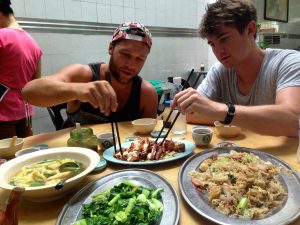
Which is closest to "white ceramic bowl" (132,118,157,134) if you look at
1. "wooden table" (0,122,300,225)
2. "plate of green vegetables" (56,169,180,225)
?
"wooden table" (0,122,300,225)

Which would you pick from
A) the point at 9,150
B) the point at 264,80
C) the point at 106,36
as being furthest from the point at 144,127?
the point at 106,36

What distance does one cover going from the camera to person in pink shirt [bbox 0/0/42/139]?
229cm

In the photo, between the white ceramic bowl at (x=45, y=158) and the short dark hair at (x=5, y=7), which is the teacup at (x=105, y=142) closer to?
the white ceramic bowl at (x=45, y=158)

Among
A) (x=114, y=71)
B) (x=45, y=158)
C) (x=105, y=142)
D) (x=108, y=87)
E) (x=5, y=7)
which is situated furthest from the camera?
(x=5, y=7)

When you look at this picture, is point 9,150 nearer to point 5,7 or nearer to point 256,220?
point 256,220

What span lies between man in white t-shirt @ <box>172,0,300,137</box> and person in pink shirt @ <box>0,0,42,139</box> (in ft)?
5.66

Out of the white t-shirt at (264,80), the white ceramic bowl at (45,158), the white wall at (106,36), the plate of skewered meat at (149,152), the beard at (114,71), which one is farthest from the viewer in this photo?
the white wall at (106,36)

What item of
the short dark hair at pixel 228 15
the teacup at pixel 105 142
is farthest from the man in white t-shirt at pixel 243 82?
the teacup at pixel 105 142

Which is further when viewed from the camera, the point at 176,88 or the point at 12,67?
the point at 176,88

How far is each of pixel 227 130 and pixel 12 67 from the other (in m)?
2.10

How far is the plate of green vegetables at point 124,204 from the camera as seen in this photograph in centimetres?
71

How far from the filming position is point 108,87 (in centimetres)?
125

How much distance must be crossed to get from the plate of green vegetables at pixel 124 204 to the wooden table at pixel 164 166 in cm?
6

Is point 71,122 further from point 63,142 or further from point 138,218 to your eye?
point 138,218
